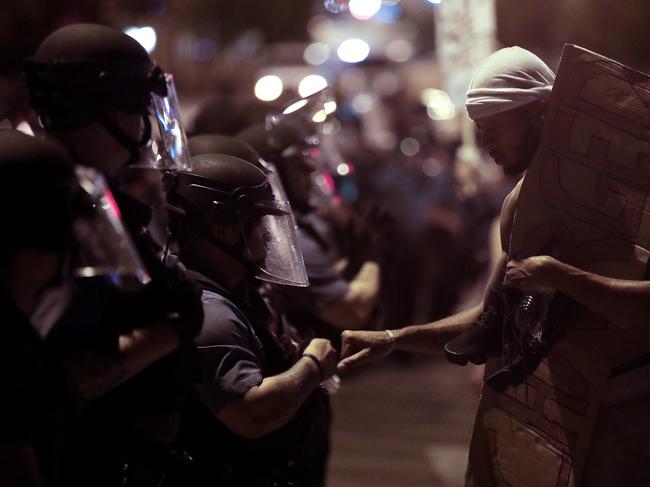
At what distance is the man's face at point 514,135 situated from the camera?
11.2 ft

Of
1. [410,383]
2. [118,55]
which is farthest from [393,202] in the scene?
[118,55]

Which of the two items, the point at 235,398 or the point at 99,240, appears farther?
the point at 235,398

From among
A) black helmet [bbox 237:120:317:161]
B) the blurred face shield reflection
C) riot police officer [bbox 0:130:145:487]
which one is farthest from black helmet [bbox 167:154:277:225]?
black helmet [bbox 237:120:317:161]

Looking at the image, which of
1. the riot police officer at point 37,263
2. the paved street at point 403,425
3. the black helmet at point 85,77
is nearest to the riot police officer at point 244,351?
the black helmet at point 85,77

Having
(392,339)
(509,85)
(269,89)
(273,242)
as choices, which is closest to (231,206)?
(273,242)

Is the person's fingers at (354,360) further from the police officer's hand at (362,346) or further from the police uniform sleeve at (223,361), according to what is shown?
the police uniform sleeve at (223,361)

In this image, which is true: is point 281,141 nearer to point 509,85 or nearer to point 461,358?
point 509,85

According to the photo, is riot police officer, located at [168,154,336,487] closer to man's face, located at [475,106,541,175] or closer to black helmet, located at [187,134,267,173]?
black helmet, located at [187,134,267,173]

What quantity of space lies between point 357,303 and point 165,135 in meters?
2.19

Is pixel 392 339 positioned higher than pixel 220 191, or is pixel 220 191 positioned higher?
pixel 220 191

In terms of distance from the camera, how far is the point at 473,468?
357cm

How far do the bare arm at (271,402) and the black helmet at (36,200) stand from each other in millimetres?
914

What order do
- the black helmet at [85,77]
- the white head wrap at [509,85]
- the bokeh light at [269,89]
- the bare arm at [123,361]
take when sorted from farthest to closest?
the bokeh light at [269,89] → the white head wrap at [509,85] → the black helmet at [85,77] → the bare arm at [123,361]

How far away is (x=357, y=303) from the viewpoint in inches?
207
